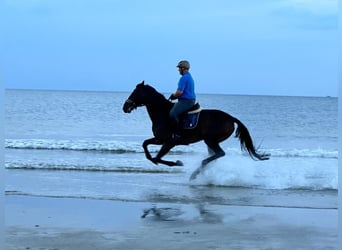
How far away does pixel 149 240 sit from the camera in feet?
21.1

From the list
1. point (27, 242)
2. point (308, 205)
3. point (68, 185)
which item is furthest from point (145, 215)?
point (68, 185)

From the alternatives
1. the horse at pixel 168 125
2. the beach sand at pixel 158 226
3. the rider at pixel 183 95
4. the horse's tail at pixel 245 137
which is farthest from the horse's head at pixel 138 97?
the beach sand at pixel 158 226

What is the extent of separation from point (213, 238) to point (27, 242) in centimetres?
195

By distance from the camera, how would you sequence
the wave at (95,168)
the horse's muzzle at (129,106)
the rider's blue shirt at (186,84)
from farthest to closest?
the wave at (95,168)
the horse's muzzle at (129,106)
the rider's blue shirt at (186,84)

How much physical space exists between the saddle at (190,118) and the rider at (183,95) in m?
0.09

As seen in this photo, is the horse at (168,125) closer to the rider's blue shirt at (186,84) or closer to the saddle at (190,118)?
the saddle at (190,118)

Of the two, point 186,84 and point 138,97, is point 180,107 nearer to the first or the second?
point 186,84

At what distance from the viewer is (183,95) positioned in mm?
11289

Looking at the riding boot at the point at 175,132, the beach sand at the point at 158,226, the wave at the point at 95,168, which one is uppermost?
the riding boot at the point at 175,132

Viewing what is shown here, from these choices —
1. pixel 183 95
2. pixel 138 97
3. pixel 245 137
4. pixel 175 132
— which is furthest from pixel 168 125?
pixel 245 137

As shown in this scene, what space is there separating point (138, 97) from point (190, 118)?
3.47 ft

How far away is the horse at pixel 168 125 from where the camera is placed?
1154 cm

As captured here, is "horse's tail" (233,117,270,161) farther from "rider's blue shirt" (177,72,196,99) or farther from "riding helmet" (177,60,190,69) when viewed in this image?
"riding helmet" (177,60,190,69)

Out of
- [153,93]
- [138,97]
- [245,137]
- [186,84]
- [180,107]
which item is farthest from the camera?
[245,137]
